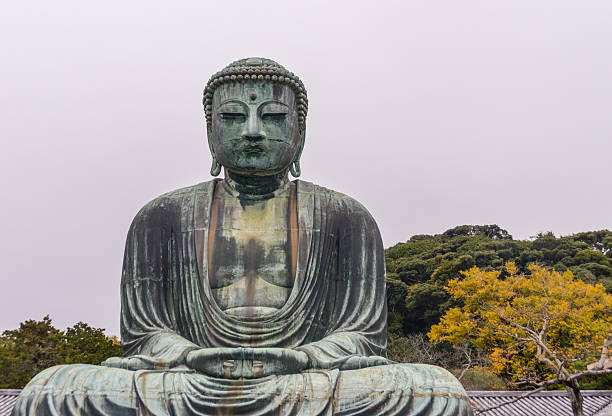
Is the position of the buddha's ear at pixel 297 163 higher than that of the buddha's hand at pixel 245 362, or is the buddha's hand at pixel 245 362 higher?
the buddha's ear at pixel 297 163

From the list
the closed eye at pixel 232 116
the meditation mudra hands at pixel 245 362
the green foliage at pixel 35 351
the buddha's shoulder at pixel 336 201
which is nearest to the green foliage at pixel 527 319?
the green foliage at pixel 35 351

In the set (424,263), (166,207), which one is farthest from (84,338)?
(424,263)

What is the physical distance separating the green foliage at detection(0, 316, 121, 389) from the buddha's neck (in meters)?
15.0

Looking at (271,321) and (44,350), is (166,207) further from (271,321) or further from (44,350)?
(44,350)

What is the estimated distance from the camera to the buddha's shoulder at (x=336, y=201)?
6.56 meters

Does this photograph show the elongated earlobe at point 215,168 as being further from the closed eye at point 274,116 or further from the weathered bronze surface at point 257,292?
the closed eye at point 274,116

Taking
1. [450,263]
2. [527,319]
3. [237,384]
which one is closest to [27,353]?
[527,319]

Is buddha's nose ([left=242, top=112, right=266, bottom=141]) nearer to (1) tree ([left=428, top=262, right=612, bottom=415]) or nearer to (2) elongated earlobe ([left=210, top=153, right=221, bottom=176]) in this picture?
(2) elongated earlobe ([left=210, top=153, right=221, bottom=176])

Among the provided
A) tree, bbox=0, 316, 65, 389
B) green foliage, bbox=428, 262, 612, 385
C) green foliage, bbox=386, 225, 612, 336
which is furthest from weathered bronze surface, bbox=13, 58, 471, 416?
green foliage, bbox=386, 225, 612, 336

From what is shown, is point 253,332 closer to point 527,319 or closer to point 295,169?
point 295,169

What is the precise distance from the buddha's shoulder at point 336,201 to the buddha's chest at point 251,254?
0.95 ft


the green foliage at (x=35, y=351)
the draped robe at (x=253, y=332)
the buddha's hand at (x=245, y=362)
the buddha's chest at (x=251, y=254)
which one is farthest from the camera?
the green foliage at (x=35, y=351)

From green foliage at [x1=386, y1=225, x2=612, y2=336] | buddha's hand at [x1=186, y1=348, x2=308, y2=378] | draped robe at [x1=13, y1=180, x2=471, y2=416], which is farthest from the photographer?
green foliage at [x1=386, y1=225, x2=612, y2=336]

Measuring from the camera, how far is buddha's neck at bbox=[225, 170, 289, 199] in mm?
6574
